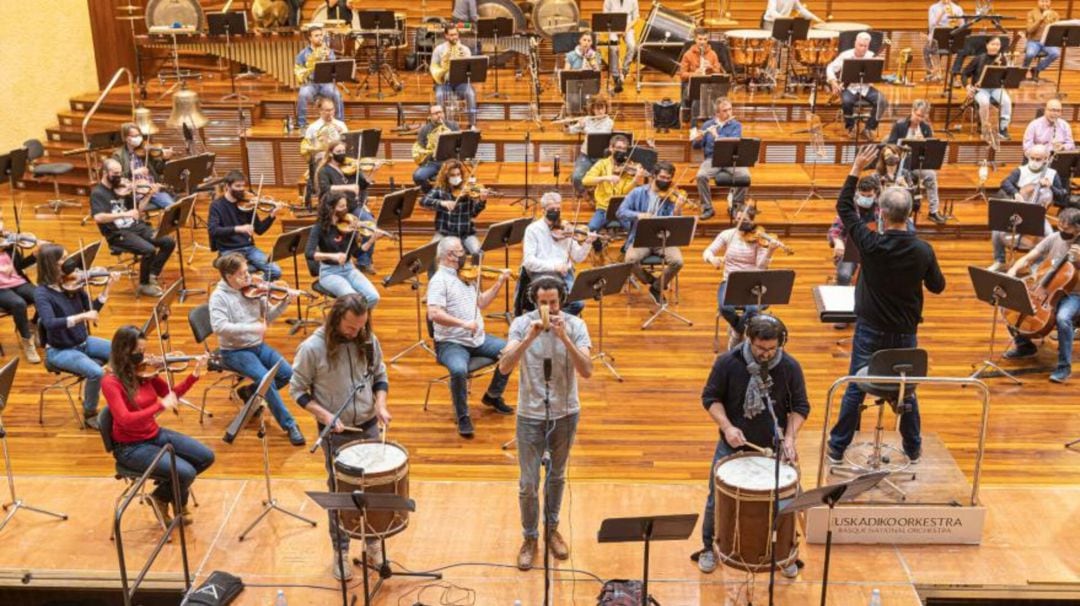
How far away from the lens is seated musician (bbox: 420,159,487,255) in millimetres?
9812

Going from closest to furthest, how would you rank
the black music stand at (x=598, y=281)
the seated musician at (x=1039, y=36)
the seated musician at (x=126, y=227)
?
the black music stand at (x=598, y=281) < the seated musician at (x=126, y=227) < the seated musician at (x=1039, y=36)

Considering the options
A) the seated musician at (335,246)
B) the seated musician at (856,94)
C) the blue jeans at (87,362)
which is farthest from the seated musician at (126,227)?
the seated musician at (856,94)

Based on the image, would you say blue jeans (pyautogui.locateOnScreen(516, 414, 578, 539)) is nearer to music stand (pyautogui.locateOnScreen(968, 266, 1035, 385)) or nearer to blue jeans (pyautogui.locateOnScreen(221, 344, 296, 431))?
blue jeans (pyautogui.locateOnScreen(221, 344, 296, 431))

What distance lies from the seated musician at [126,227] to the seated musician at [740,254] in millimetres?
4968

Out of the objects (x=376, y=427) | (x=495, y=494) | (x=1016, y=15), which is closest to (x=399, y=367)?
(x=495, y=494)

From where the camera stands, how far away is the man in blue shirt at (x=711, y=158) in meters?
12.0

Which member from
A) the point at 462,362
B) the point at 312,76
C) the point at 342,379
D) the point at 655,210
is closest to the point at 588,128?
the point at 655,210

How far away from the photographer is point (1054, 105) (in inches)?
460

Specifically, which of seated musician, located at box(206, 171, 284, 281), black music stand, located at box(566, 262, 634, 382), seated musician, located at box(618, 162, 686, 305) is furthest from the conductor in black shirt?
seated musician, located at box(206, 171, 284, 281)

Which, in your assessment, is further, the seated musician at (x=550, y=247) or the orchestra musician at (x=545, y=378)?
the seated musician at (x=550, y=247)

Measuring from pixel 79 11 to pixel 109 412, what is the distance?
1133 cm

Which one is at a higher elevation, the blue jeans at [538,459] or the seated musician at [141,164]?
the seated musician at [141,164]

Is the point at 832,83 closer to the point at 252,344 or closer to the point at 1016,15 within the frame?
the point at 1016,15

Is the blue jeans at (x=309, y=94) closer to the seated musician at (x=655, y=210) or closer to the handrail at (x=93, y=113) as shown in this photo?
the handrail at (x=93, y=113)
